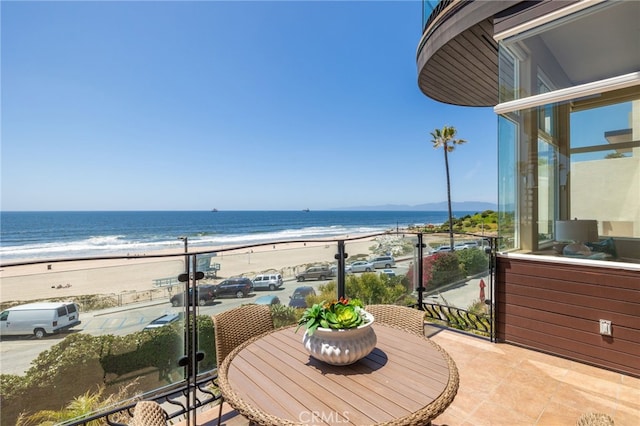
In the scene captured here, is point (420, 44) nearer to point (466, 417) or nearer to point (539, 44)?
point (539, 44)

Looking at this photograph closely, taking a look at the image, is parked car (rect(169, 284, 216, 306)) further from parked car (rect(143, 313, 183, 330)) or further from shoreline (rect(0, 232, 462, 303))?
parked car (rect(143, 313, 183, 330))

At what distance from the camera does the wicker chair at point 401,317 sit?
1919 millimetres

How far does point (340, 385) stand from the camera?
1.17 m

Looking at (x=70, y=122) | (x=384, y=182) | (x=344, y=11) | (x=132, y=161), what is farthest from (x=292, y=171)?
(x=344, y=11)

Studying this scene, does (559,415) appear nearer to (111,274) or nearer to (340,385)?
(340,385)

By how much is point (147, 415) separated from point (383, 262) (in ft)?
9.88

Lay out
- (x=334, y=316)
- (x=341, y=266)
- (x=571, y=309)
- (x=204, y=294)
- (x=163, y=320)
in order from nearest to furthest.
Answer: (x=334, y=316) → (x=163, y=320) → (x=204, y=294) → (x=571, y=309) → (x=341, y=266)

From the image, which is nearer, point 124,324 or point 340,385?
point 340,385

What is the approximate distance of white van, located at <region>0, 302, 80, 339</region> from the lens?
142 cm

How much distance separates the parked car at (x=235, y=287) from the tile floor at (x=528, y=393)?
2.79 ft

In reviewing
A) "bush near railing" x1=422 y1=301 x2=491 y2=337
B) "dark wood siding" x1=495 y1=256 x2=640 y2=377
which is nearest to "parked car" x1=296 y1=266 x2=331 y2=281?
"bush near railing" x1=422 y1=301 x2=491 y2=337

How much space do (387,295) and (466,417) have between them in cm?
161

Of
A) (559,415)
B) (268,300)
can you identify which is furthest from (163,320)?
(559,415)

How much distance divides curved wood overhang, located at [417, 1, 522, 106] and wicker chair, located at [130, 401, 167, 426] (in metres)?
4.28
